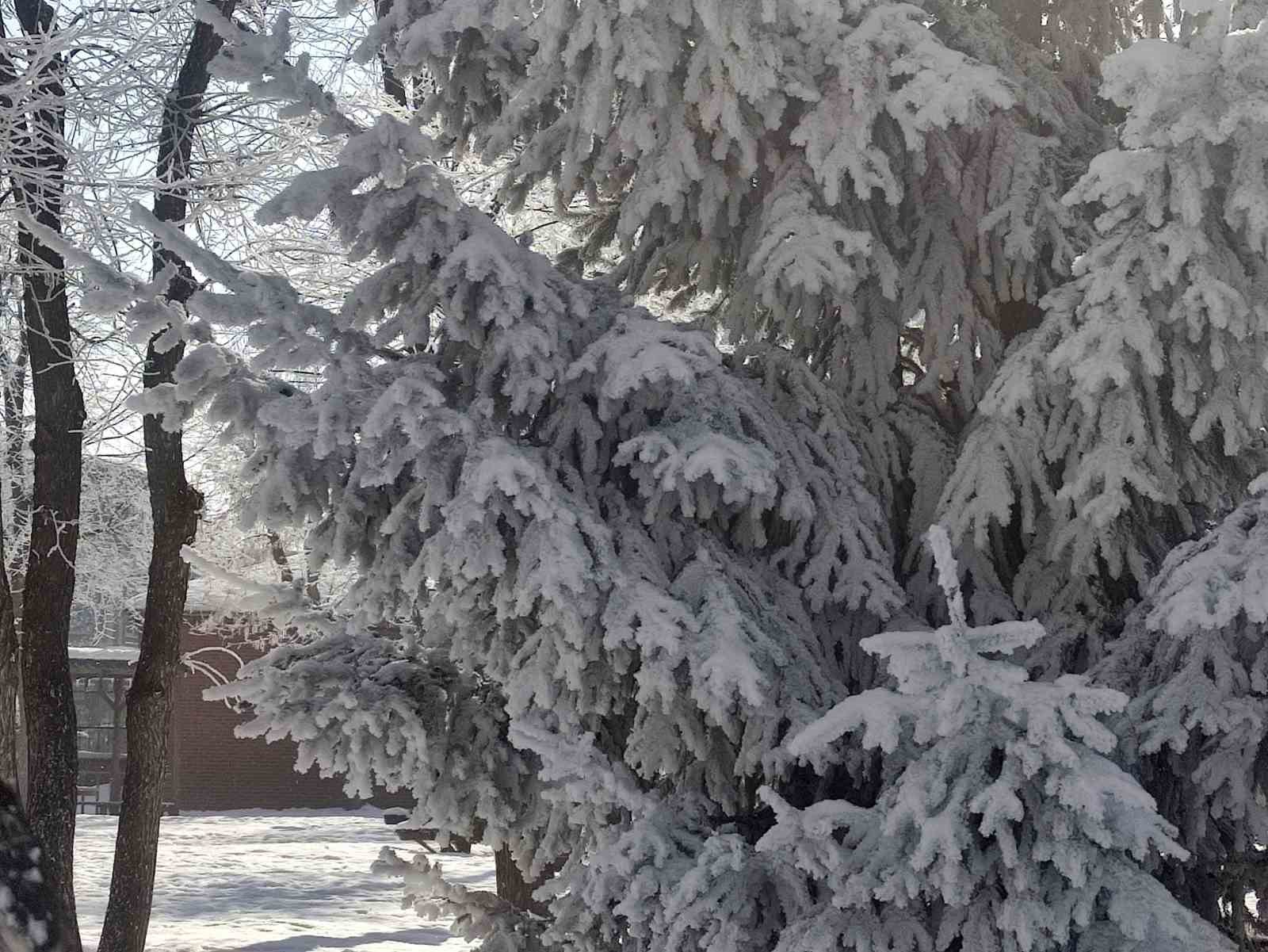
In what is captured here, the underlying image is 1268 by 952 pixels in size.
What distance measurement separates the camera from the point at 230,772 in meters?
22.6

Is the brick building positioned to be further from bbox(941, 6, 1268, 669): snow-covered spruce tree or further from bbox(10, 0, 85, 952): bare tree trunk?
bbox(941, 6, 1268, 669): snow-covered spruce tree

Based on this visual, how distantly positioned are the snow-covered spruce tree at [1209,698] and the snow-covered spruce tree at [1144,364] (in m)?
0.34

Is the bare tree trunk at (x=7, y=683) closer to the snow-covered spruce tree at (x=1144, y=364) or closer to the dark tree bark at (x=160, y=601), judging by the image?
the dark tree bark at (x=160, y=601)

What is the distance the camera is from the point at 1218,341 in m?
3.80

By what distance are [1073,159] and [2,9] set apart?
270 inches

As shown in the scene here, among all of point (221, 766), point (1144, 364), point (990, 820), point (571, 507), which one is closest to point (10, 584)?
point (571, 507)

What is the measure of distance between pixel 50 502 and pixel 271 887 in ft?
22.6

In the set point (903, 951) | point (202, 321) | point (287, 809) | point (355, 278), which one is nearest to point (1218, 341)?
point (903, 951)

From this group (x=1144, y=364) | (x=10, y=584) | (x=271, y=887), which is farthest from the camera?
(x=271, y=887)

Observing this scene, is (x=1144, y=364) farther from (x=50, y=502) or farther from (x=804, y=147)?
(x=50, y=502)

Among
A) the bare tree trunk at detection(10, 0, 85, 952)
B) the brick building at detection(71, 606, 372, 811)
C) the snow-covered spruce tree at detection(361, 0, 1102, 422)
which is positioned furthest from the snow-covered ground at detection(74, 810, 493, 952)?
the snow-covered spruce tree at detection(361, 0, 1102, 422)

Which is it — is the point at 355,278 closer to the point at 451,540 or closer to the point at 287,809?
the point at 451,540

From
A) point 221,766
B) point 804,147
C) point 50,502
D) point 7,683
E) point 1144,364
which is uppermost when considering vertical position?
point 804,147

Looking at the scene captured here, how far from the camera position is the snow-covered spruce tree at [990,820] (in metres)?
2.96
